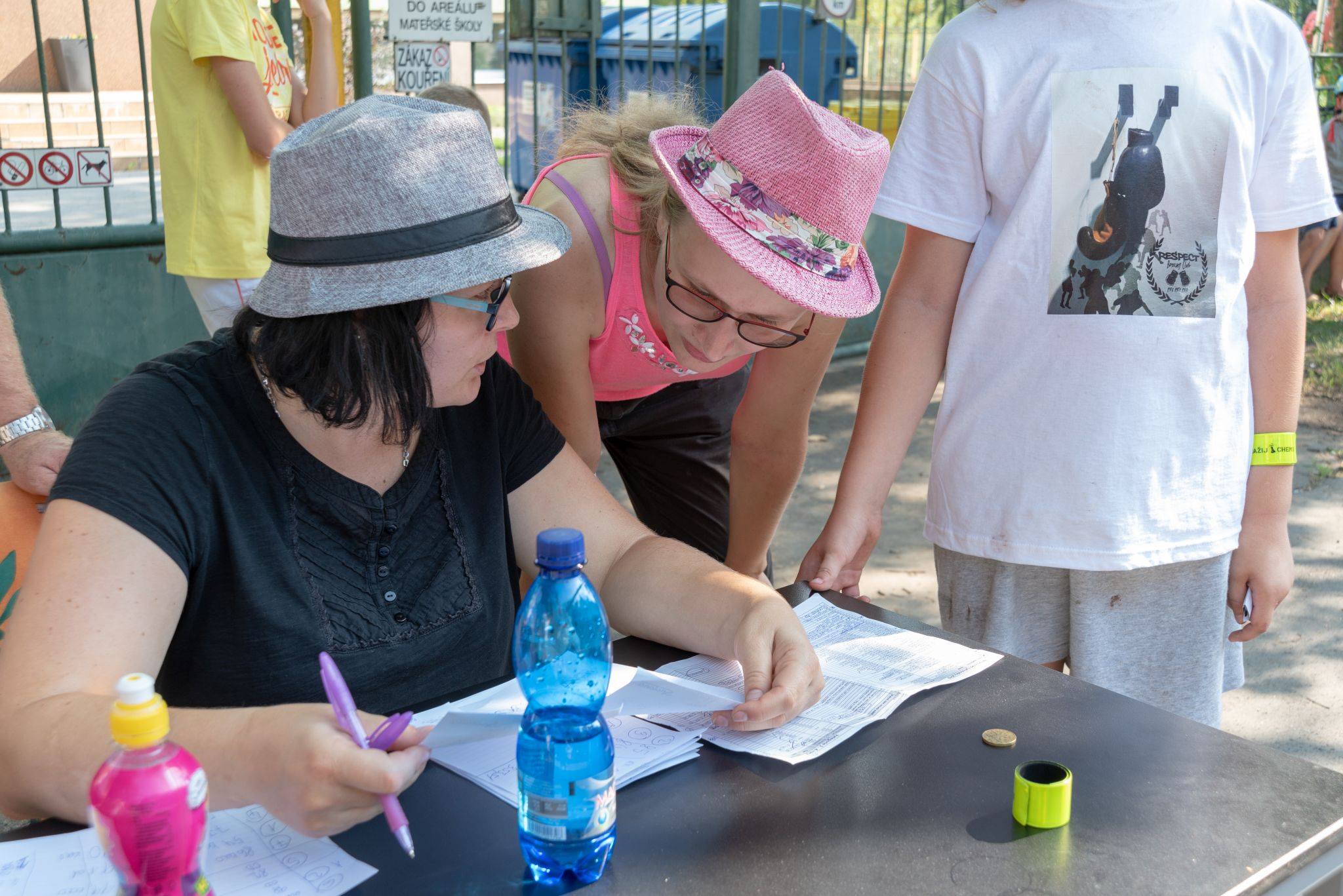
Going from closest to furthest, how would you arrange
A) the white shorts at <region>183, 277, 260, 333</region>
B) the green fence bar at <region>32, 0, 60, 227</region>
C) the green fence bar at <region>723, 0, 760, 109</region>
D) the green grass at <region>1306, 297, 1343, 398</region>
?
the white shorts at <region>183, 277, 260, 333</region> → the green fence bar at <region>32, 0, 60, 227</region> → the green fence bar at <region>723, 0, 760, 109</region> → the green grass at <region>1306, 297, 1343, 398</region>

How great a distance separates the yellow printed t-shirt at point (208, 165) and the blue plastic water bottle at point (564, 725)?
2.65 meters

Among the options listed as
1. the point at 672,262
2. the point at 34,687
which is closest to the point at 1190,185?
the point at 672,262

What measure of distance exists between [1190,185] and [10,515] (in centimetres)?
167

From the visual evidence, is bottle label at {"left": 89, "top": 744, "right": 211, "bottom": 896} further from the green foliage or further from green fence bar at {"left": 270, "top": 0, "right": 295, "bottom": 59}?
green fence bar at {"left": 270, "top": 0, "right": 295, "bottom": 59}

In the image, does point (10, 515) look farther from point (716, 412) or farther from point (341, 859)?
point (716, 412)

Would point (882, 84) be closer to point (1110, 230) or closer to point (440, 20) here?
point (440, 20)

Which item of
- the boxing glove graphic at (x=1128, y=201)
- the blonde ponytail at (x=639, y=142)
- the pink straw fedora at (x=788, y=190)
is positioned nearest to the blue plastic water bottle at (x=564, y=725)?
the pink straw fedora at (x=788, y=190)

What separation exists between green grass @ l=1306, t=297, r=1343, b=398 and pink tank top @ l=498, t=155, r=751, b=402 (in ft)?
14.9

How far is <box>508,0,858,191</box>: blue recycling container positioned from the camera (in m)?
5.57

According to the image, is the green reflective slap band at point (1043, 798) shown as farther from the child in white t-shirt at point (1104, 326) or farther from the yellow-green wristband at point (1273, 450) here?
the yellow-green wristband at point (1273, 450)

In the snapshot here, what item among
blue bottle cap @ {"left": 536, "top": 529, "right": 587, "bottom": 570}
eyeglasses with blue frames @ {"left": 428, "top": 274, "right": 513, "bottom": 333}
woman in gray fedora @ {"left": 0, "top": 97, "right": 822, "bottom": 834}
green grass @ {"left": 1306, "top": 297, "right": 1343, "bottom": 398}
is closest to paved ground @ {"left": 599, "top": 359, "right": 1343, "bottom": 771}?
green grass @ {"left": 1306, "top": 297, "right": 1343, "bottom": 398}

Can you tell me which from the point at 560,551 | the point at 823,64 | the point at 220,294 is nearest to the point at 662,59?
the point at 823,64

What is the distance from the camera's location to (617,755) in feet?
4.32

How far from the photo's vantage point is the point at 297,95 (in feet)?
13.0
